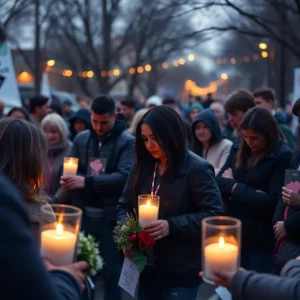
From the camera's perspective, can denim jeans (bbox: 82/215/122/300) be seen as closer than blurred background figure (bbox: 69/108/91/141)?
Yes

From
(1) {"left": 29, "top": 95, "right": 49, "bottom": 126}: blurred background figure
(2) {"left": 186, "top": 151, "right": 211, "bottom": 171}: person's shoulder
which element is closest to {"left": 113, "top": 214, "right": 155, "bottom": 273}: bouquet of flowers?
(2) {"left": 186, "top": 151, "right": 211, "bottom": 171}: person's shoulder

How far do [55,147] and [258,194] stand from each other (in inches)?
107

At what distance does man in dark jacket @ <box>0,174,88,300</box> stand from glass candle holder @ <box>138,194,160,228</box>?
70.4 inches

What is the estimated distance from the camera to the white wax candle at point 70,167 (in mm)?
5703

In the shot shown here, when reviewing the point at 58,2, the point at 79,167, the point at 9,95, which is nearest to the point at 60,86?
the point at 58,2

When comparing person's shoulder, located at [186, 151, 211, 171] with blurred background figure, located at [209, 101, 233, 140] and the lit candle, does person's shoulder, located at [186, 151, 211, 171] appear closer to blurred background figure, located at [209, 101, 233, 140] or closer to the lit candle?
the lit candle

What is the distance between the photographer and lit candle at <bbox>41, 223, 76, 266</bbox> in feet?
8.01

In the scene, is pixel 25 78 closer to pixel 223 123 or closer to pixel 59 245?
pixel 223 123

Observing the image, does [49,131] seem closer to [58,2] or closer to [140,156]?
[140,156]

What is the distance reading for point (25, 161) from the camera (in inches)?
122

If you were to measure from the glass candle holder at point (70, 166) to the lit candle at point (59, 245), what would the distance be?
10.6 feet

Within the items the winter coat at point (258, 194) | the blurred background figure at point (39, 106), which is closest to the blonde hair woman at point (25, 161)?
the winter coat at point (258, 194)

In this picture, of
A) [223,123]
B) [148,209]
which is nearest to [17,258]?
[148,209]

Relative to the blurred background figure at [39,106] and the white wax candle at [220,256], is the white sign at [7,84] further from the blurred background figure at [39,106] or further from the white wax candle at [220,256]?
the white wax candle at [220,256]
